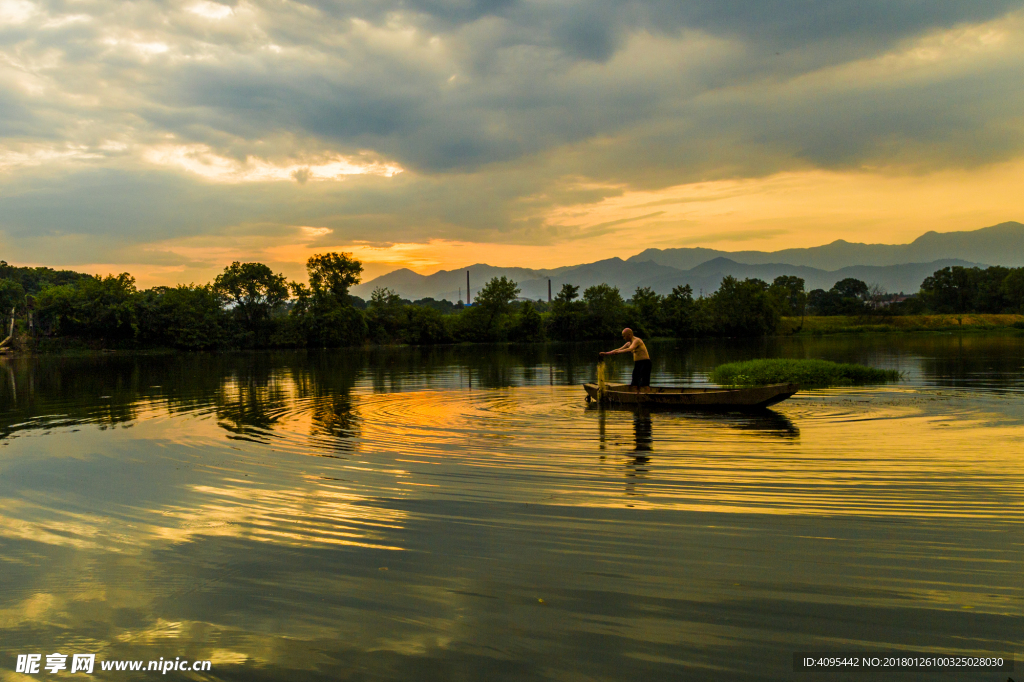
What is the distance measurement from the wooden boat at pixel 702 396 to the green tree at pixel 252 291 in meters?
82.8

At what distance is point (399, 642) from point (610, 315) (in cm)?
10651

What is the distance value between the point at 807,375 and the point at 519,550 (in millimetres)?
26078

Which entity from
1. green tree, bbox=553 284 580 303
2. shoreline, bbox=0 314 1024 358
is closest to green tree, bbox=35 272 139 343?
shoreline, bbox=0 314 1024 358

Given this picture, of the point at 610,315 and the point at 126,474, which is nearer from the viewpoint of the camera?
the point at 126,474

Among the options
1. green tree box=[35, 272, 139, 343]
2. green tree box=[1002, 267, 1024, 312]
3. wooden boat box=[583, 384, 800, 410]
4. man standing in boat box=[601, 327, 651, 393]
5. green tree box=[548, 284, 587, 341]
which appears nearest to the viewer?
wooden boat box=[583, 384, 800, 410]

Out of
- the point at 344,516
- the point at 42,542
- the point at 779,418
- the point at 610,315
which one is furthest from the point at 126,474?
the point at 610,315

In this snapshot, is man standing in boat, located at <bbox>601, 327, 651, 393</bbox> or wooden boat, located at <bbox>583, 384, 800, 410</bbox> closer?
wooden boat, located at <bbox>583, 384, 800, 410</bbox>

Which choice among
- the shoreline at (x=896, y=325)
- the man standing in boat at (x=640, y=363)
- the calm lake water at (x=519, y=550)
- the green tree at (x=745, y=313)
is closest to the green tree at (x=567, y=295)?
the green tree at (x=745, y=313)

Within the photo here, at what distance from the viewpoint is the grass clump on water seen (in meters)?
28.2

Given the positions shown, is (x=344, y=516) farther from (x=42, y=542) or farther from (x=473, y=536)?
(x=42, y=542)

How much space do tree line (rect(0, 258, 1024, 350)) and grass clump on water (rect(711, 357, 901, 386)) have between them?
72.8 metres

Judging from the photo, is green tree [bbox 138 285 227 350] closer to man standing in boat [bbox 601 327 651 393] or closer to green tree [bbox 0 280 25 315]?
green tree [bbox 0 280 25 315]

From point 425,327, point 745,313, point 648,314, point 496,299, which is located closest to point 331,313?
point 425,327

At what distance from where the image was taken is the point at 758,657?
4.59 m
